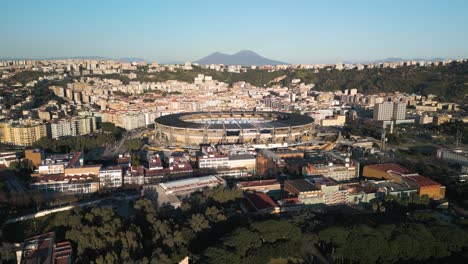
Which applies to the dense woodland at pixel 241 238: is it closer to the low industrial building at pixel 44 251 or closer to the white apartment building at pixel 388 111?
the low industrial building at pixel 44 251

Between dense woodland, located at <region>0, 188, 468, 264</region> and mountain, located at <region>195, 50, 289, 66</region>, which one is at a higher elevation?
mountain, located at <region>195, 50, 289, 66</region>

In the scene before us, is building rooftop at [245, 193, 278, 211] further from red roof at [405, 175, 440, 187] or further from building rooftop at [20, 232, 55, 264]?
building rooftop at [20, 232, 55, 264]

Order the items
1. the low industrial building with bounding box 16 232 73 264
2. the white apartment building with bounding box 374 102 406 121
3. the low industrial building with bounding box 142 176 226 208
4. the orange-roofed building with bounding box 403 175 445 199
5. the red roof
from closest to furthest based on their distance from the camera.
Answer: the low industrial building with bounding box 16 232 73 264 < the low industrial building with bounding box 142 176 226 208 < the orange-roofed building with bounding box 403 175 445 199 < the red roof < the white apartment building with bounding box 374 102 406 121

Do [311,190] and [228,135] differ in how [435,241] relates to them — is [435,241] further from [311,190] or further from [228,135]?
[228,135]

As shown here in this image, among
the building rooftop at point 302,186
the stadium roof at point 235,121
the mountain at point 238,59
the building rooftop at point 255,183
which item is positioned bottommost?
the building rooftop at point 255,183

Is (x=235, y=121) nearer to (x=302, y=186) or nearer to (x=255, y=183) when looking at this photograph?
(x=255, y=183)

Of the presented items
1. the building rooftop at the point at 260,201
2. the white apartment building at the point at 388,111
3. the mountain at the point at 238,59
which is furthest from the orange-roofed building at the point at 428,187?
the mountain at the point at 238,59

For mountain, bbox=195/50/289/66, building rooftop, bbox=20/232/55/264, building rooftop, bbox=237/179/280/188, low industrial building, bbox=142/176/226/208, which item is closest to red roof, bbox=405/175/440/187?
building rooftop, bbox=237/179/280/188

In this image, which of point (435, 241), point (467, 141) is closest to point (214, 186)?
point (435, 241)
